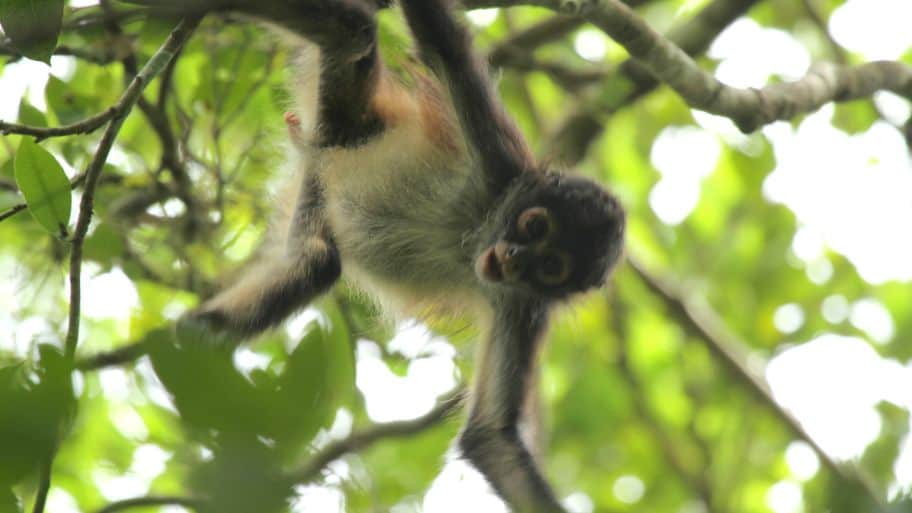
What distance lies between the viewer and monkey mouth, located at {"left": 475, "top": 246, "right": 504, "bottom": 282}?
4570 mm

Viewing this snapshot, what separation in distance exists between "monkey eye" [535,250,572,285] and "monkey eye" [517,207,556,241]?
0.30 feet

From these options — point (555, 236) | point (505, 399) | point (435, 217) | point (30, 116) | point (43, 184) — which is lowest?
point (505, 399)

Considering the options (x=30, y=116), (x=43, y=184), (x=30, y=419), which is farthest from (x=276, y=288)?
(x=30, y=419)

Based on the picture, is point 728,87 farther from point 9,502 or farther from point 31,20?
point 9,502

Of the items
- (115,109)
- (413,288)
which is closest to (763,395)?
(413,288)

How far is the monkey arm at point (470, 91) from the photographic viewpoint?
4.11 meters

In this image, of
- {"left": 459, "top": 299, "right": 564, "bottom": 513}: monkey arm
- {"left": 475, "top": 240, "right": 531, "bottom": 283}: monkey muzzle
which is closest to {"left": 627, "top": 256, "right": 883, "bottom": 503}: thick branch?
{"left": 459, "top": 299, "right": 564, "bottom": 513}: monkey arm

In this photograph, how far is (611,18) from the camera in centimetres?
370

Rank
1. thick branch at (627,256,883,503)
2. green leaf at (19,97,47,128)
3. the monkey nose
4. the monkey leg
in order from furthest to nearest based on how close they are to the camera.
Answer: thick branch at (627,256,883,503)
the monkey nose
the monkey leg
green leaf at (19,97,47,128)

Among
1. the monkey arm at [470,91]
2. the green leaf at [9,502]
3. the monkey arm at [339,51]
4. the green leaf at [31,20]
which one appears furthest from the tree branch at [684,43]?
the green leaf at [9,502]

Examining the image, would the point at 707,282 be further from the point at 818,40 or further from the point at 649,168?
the point at 818,40

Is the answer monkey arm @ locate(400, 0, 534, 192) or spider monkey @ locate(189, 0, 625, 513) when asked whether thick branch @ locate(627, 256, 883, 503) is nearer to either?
spider monkey @ locate(189, 0, 625, 513)

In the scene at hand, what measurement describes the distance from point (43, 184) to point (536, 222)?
2.31 metres

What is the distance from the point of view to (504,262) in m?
4.52
